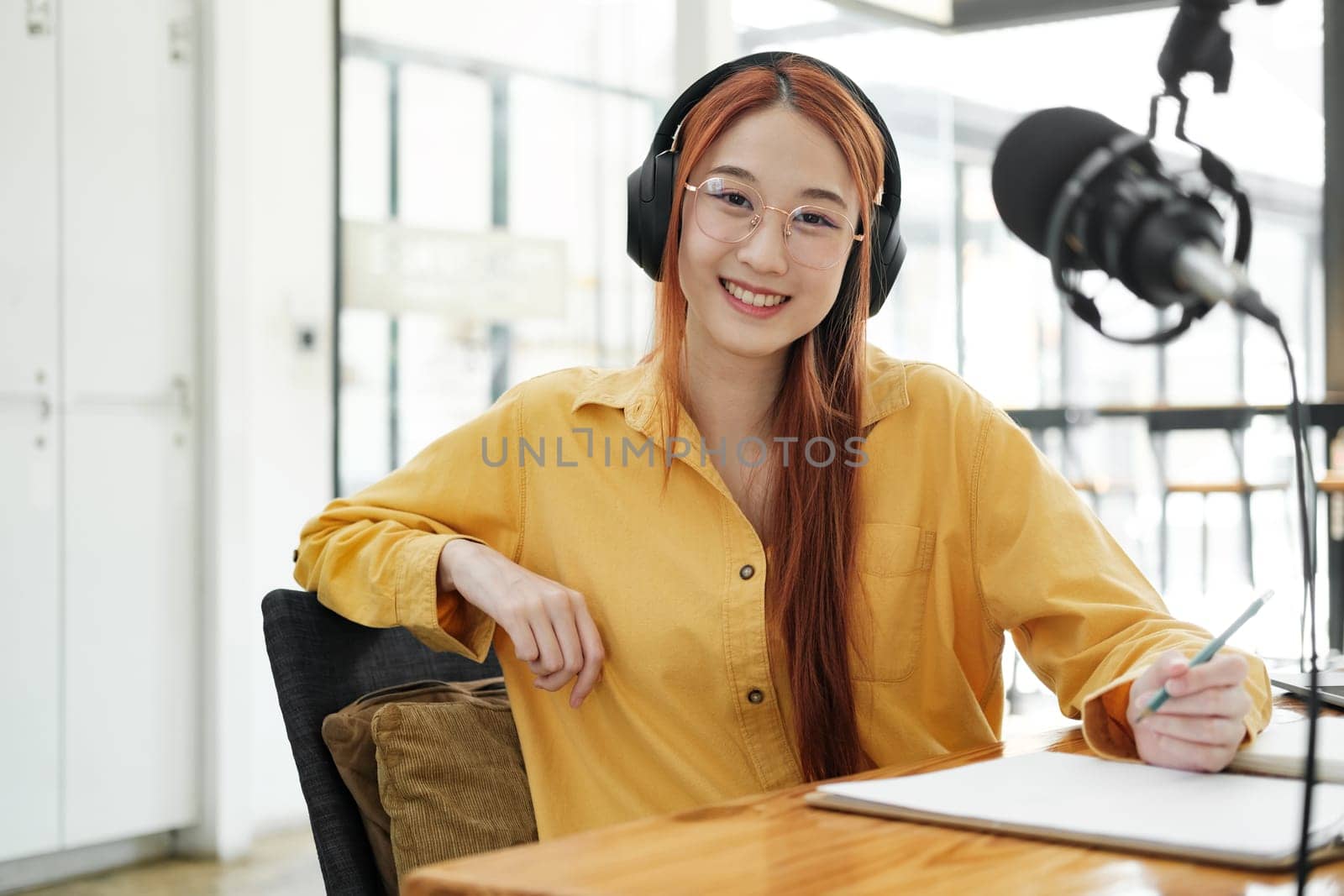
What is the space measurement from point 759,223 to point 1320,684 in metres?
0.65

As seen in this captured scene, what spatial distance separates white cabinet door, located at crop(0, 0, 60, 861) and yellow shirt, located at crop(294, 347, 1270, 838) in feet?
6.75

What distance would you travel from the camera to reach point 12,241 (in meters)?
3.04

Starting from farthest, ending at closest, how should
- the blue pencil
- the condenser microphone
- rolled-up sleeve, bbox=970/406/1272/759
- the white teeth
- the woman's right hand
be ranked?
1. the white teeth
2. the woman's right hand
3. rolled-up sleeve, bbox=970/406/1272/759
4. the blue pencil
5. the condenser microphone

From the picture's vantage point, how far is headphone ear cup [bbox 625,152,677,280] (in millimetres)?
1347

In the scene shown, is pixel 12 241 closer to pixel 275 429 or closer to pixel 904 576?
pixel 275 429

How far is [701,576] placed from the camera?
124 cm

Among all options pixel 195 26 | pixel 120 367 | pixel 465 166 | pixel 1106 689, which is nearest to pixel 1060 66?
pixel 465 166

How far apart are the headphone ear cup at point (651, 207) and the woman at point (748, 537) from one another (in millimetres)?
10

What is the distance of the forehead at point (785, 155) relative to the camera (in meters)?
1.30

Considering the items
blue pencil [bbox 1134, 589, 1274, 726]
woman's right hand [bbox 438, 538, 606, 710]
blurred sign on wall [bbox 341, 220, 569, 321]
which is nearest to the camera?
blue pencil [bbox 1134, 589, 1274, 726]

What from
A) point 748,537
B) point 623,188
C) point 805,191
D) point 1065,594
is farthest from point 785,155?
point 623,188

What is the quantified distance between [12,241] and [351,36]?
3.82 ft

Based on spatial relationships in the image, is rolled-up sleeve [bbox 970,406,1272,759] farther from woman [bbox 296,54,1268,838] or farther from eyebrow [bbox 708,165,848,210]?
eyebrow [bbox 708,165,848,210]

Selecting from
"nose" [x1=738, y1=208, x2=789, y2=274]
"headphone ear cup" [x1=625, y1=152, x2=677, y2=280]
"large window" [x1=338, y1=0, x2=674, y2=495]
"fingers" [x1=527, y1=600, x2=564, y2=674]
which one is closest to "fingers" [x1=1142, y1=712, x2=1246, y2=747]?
"fingers" [x1=527, y1=600, x2=564, y2=674]
